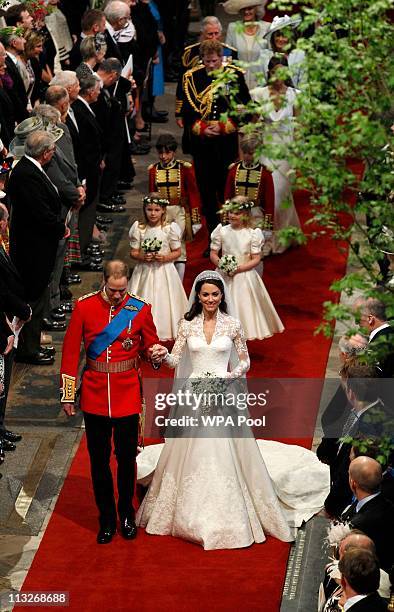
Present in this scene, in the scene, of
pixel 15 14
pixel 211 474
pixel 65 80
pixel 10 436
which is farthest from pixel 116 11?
pixel 211 474

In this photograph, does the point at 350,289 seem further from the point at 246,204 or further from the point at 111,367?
the point at 246,204

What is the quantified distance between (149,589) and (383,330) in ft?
7.22

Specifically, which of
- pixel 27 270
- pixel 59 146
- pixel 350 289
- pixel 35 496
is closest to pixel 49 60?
pixel 59 146

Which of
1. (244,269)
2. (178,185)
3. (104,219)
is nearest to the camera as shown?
(244,269)

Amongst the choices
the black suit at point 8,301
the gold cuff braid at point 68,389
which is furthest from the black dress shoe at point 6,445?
the gold cuff braid at point 68,389

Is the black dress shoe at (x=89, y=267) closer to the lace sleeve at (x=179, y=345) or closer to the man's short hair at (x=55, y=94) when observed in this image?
the man's short hair at (x=55, y=94)

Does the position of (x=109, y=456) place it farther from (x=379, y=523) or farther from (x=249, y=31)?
(x=249, y=31)

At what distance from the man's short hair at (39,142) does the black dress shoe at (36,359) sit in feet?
5.67

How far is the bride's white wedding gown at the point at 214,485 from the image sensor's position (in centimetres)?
899

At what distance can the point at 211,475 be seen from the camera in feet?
29.5

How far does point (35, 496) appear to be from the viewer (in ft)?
31.6

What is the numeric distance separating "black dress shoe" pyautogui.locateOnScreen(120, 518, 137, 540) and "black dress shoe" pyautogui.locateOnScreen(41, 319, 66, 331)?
10.1 feet

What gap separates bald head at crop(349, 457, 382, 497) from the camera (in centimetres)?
731

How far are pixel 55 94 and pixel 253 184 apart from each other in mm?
1911
